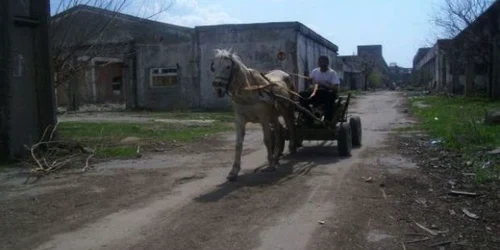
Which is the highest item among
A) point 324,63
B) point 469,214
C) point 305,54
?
point 305,54

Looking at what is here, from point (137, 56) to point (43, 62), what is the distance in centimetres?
1835

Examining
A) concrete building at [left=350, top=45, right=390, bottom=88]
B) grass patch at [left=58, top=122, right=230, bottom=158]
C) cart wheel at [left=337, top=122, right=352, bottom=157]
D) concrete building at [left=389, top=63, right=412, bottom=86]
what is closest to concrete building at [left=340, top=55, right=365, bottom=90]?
concrete building at [left=350, top=45, right=390, bottom=88]

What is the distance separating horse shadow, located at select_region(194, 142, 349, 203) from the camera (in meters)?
7.85

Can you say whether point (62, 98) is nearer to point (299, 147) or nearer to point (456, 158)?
point (299, 147)

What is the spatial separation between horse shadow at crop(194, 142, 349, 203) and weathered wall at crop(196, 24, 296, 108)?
1507 centimetres

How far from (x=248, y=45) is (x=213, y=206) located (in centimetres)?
2149

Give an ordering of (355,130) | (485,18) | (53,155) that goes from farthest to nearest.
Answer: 1. (485,18)
2. (355,130)
3. (53,155)

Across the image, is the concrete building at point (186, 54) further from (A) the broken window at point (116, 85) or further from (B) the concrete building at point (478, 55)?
(B) the concrete building at point (478, 55)

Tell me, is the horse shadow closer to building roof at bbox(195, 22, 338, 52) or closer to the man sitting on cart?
the man sitting on cart

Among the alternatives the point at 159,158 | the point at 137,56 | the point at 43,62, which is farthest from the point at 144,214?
the point at 137,56

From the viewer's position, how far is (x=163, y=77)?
30.1m

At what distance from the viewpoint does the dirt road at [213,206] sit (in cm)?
564

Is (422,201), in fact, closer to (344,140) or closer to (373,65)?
(344,140)

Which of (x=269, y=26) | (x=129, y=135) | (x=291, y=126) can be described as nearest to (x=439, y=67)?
(x=269, y=26)
